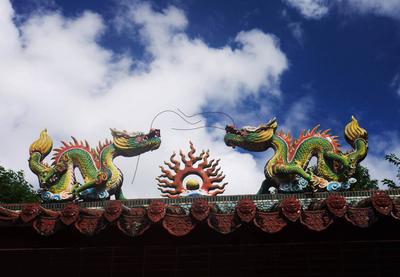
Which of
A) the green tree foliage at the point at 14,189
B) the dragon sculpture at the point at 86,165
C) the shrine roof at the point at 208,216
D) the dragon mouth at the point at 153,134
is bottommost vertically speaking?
the shrine roof at the point at 208,216

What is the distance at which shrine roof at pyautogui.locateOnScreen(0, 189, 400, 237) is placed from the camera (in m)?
4.89

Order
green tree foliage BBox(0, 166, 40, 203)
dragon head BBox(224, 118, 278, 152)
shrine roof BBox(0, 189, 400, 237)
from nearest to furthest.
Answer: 1. shrine roof BBox(0, 189, 400, 237)
2. dragon head BBox(224, 118, 278, 152)
3. green tree foliage BBox(0, 166, 40, 203)

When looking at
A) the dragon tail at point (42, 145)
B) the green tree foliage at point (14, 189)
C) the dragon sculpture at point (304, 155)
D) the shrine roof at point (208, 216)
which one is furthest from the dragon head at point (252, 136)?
the green tree foliage at point (14, 189)

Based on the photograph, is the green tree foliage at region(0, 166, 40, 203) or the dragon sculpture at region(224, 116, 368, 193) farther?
the green tree foliage at region(0, 166, 40, 203)

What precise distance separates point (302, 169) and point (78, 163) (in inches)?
173

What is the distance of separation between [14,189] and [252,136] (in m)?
20.1

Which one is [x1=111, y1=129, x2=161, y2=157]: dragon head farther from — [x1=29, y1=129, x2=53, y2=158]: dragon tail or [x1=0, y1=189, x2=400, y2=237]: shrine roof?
[x1=0, y1=189, x2=400, y2=237]: shrine roof

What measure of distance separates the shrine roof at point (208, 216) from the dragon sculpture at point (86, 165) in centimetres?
339

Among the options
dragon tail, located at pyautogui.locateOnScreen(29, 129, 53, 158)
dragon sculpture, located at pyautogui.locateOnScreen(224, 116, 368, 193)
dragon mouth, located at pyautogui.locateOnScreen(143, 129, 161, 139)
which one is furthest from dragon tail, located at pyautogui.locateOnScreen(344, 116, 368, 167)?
dragon tail, located at pyautogui.locateOnScreen(29, 129, 53, 158)

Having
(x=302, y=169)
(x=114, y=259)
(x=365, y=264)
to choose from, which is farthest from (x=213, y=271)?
(x=302, y=169)

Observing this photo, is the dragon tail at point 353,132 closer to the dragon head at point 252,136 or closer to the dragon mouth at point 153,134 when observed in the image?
the dragon head at point 252,136

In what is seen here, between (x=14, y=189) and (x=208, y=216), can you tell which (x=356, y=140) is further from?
(x=14, y=189)

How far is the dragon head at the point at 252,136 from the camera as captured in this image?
9297 mm

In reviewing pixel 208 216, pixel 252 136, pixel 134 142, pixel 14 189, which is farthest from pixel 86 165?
pixel 14 189
